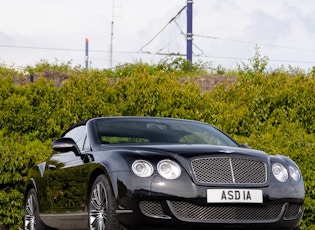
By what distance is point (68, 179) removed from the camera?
30.3ft

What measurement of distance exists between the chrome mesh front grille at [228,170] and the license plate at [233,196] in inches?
4.5

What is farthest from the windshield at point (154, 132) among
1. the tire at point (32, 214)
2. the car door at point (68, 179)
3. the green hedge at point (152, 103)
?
the green hedge at point (152, 103)

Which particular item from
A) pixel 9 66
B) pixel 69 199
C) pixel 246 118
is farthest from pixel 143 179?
pixel 9 66

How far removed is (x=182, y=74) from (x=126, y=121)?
1790 cm

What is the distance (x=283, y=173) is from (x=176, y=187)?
1.26 meters

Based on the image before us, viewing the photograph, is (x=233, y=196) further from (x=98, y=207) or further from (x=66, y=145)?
(x=66, y=145)

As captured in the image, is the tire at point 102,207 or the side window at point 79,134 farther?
the side window at point 79,134

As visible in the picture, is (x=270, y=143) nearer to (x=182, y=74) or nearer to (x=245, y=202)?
(x=245, y=202)

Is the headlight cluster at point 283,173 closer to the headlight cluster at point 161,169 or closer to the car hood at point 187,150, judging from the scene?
the car hood at point 187,150

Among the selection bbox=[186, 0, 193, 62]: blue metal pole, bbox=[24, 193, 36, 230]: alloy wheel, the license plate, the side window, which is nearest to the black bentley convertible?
the license plate

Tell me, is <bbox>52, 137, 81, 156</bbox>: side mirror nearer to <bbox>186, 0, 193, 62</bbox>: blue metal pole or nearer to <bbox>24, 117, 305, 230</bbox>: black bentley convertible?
<bbox>24, 117, 305, 230</bbox>: black bentley convertible

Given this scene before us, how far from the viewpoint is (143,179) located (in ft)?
25.1

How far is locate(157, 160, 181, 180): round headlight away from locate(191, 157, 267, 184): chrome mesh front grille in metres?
0.16

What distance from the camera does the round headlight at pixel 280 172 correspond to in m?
8.25
